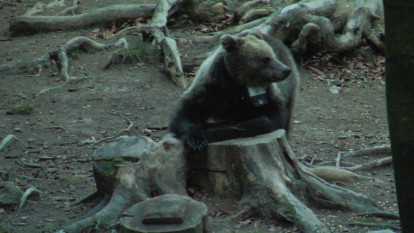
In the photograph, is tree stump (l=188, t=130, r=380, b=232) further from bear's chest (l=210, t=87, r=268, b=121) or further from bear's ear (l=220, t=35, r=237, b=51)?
bear's ear (l=220, t=35, r=237, b=51)

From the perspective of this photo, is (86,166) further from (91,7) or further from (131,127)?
(91,7)

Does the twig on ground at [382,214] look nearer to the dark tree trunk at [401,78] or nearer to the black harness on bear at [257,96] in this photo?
the black harness on bear at [257,96]

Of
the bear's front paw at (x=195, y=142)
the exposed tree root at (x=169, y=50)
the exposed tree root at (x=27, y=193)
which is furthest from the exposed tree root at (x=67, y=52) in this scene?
the bear's front paw at (x=195, y=142)

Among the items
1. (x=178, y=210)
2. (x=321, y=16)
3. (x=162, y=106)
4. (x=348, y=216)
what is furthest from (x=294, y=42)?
(x=178, y=210)

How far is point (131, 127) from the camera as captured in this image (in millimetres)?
7164

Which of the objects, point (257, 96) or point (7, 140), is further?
point (7, 140)

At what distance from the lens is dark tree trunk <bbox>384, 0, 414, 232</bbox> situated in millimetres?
2607

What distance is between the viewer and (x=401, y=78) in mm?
2654

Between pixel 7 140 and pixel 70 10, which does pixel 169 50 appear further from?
pixel 70 10

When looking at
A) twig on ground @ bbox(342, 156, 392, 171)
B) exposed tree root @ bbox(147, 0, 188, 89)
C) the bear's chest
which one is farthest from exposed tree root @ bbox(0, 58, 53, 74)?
twig on ground @ bbox(342, 156, 392, 171)

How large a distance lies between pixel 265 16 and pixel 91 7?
11.8 feet

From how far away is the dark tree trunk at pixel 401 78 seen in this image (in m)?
2.61

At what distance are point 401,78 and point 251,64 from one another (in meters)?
3.01

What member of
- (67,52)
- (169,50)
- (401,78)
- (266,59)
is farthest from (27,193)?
(67,52)
